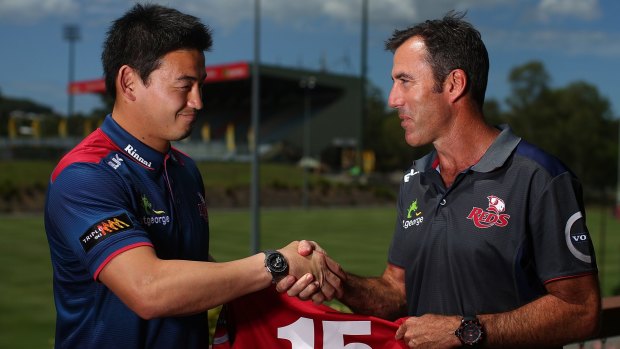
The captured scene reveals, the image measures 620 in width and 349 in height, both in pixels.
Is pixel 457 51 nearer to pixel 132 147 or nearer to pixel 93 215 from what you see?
pixel 132 147

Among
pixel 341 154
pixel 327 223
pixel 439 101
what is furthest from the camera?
pixel 341 154

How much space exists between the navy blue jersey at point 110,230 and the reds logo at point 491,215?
3.93 ft

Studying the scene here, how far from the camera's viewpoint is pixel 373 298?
11.9ft

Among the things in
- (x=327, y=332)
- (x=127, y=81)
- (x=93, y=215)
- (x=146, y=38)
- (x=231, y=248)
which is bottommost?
(x=231, y=248)

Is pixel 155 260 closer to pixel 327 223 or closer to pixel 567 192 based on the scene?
pixel 567 192

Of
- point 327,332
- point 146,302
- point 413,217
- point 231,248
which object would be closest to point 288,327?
point 327,332

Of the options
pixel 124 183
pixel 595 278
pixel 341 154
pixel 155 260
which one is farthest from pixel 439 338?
pixel 341 154

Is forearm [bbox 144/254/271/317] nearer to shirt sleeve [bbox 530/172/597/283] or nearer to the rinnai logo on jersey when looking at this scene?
the rinnai logo on jersey

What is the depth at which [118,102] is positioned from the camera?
3.04m

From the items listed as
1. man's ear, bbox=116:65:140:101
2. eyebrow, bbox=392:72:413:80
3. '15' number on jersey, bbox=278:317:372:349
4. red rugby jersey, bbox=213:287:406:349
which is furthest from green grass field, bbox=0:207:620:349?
eyebrow, bbox=392:72:413:80

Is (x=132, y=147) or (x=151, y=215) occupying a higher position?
(x=132, y=147)

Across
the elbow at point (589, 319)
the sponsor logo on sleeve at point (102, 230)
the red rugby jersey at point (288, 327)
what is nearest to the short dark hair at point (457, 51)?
the elbow at point (589, 319)

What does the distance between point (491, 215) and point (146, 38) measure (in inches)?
64.1

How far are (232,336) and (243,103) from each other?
8800 cm
